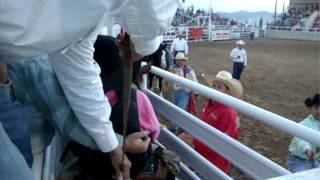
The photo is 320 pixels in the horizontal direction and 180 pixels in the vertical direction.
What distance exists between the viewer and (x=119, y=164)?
1511mm

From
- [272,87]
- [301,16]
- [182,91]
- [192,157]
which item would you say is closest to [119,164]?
[192,157]

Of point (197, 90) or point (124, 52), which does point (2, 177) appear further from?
point (197, 90)

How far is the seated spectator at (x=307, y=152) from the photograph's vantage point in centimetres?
360

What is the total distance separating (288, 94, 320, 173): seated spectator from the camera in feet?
11.8

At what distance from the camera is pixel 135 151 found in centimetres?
170

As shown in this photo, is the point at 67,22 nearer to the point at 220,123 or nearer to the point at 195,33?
the point at 220,123

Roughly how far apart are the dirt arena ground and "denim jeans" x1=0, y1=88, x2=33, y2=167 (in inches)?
137

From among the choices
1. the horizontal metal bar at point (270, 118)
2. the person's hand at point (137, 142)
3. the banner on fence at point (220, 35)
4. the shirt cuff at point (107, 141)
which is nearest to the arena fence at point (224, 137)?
the horizontal metal bar at point (270, 118)

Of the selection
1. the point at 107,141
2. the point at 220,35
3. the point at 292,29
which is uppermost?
the point at 107,141

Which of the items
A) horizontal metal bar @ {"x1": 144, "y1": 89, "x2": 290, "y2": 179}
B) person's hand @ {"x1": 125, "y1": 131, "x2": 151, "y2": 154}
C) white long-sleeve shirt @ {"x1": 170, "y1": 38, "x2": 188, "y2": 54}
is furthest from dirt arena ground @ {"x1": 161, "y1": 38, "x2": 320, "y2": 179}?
person's hand @ {"x1": 125, "y1": 131, "x2": 151, "y2": 154}

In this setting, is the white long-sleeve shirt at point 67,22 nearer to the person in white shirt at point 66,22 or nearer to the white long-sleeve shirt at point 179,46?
the person in white shirt at point 66,22

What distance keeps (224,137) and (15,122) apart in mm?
878

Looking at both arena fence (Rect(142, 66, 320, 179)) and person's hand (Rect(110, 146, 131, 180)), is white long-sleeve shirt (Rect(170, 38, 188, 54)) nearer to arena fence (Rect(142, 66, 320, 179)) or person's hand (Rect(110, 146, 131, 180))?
arena fence (Rect(142, 66, 320, 179))

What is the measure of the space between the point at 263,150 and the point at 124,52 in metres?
4.95
